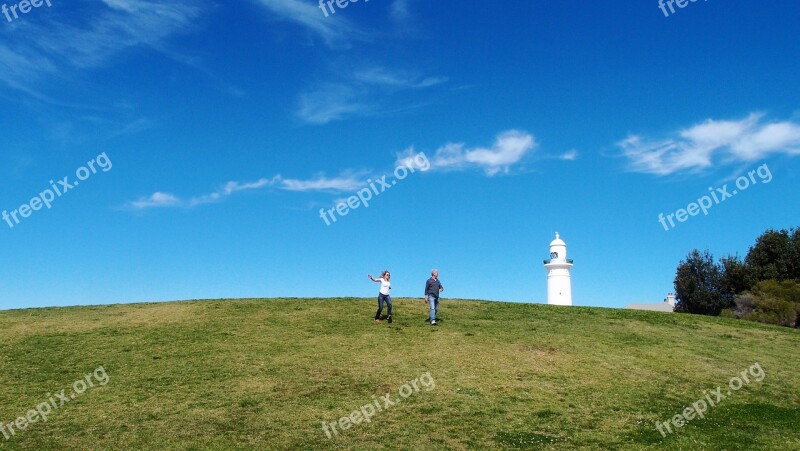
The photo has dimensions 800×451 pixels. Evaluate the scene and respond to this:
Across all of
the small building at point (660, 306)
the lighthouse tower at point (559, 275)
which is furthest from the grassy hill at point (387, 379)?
the small building at point (660, 306)

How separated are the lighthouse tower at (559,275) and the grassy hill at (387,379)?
2779 cm

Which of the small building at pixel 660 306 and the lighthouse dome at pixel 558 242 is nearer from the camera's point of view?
the lighthouse dome at pixel 558 242

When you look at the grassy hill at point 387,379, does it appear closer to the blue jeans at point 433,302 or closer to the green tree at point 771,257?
the blue jeans at point 433,302

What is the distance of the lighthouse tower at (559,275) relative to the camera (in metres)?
61.3

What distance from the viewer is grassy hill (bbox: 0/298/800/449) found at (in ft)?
56.4

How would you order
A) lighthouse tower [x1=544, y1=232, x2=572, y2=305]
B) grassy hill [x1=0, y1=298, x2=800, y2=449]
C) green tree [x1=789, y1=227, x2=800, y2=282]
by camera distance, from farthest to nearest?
green tree [x1=789, y1=227, x2=800, y2=282] < lighthouse tower [x1=544, y1=232, x2=572, y2=305] < grassy hill [x1=0, y1=298, x2=800, y2=449]

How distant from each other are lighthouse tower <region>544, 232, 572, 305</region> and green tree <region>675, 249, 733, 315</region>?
26.1 meters

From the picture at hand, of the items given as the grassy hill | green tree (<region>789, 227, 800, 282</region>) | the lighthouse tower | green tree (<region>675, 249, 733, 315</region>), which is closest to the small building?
green tree (<region>675, 249, 733, 315</region>)

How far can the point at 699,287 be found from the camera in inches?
3071

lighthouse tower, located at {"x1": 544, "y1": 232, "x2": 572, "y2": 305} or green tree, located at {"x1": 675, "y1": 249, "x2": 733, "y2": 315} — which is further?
green tree, located at {"x1": 675, "y1": 249, "x2": 733, "y2": 315}

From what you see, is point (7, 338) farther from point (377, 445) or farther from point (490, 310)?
point (490, 310)

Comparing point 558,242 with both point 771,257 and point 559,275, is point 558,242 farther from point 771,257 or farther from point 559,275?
point 771,257

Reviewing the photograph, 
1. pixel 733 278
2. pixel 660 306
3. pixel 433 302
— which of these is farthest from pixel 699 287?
pixel 433 302

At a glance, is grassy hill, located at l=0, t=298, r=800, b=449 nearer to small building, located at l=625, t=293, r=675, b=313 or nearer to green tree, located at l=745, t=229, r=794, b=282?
green tree, located at l=745, t=229, r=794, b=282
